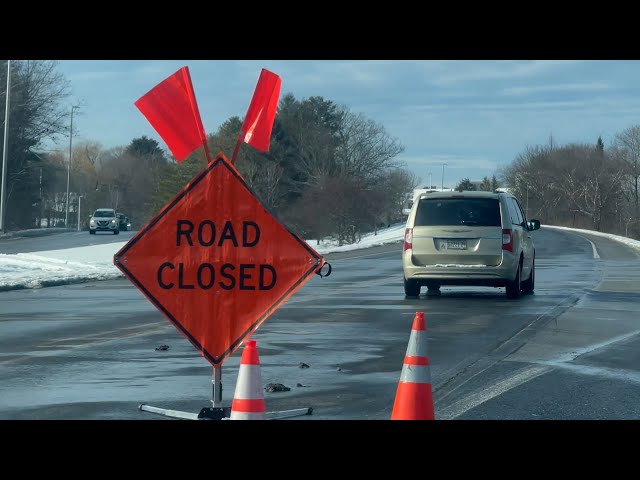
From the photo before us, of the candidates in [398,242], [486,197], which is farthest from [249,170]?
[486,197]

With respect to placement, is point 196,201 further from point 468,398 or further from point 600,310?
point 600,310

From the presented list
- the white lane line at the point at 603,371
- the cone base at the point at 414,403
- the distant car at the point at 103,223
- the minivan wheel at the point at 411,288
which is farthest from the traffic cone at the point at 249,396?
the distant car at the point at 103,223

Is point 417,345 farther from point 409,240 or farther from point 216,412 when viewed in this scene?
point 409,240

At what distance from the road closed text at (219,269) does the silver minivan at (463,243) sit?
11131 millimetres

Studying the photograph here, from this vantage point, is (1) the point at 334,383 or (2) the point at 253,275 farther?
(1) the point at 334,383

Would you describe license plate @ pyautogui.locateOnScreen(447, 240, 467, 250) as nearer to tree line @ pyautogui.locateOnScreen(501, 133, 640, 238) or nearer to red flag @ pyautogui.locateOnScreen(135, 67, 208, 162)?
red flag @ pyautogui.locateOnScreen(135, 67, 208, 162)

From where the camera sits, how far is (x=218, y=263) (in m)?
7.71

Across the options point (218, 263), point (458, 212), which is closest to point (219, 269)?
point (218, 263)

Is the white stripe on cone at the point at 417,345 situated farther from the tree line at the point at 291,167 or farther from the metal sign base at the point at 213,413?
the tree line at the point at 291,167
